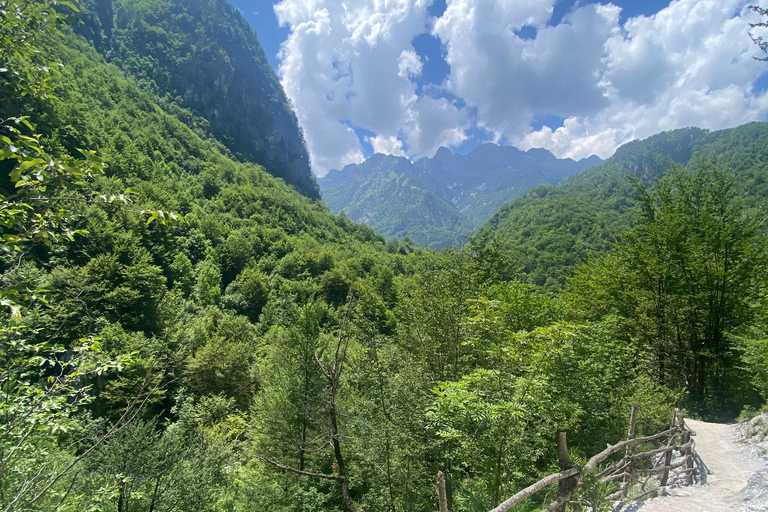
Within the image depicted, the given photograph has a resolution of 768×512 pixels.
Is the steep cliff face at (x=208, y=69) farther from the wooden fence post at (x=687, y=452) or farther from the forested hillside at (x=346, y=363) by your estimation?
the wooden fence post at (x=687, y=452)

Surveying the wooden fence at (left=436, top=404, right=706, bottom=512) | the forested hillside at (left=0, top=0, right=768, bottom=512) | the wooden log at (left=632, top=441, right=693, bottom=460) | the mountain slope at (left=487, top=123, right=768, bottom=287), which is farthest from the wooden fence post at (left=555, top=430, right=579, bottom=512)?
the mountain slope at (left=487, top=123, right=768, bottom=287)

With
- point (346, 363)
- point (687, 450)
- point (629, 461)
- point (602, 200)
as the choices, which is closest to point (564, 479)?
point (629, 461)

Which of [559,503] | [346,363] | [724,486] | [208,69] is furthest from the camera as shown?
[208,69]

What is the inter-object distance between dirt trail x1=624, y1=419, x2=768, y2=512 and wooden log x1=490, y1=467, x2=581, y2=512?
105 inches

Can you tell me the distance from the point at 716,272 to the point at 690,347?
13.3 ft

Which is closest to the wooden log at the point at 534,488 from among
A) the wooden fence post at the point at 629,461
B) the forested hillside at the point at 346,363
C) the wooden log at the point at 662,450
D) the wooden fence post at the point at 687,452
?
the forested hillside at the point at 346,363

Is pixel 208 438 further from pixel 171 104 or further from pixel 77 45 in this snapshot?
pixel 171 104

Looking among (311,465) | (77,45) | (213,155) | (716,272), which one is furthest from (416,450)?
(77,45)

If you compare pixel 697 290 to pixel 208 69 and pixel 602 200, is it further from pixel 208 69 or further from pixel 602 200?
pixel 208 69

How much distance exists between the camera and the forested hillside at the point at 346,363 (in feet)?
9.71

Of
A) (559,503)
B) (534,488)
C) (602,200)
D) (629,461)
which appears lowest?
(629,461)

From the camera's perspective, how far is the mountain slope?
87.1 m

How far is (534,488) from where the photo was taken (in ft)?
13.1

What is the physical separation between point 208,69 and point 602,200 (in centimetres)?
18683
